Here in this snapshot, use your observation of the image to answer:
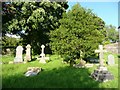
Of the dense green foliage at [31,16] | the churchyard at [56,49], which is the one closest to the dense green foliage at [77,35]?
the churchyard at [56,49]

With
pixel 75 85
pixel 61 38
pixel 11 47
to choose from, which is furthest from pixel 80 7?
pixel 11 47

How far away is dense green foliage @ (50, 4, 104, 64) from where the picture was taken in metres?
16.2

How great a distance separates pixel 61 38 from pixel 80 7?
2.79 meters

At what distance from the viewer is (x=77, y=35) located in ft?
53.9

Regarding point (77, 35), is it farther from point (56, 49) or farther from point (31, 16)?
point (31, 16)

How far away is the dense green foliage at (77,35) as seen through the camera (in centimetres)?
1617

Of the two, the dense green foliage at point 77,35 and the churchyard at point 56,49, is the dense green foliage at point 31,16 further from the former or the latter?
the dense green foliage at point 77,35

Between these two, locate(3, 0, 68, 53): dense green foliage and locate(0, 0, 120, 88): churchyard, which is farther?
locate(3, 0, 68, 53): dense green foliage

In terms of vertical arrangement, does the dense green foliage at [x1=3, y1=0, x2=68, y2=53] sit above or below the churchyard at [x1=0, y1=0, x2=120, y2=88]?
above

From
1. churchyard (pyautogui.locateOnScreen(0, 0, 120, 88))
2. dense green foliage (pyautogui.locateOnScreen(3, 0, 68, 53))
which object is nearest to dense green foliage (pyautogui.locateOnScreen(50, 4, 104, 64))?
churchyard (pyautogui.locateOnScreen(0, 0, 120, 88))

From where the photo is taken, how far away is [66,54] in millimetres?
16344

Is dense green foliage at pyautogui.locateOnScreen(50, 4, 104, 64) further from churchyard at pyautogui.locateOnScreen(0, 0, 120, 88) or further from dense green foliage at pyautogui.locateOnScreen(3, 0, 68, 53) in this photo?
dense green foliage at pyautogui.locateOnScreen(3, 0, 68, 53)

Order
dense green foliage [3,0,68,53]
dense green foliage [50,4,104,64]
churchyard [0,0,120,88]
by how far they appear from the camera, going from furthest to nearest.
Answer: dense green foliage [3,0,68,53]
dense green foliage [50,4,104,64]
churchyard [0,0,120,88]

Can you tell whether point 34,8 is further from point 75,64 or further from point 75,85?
point 75,85
